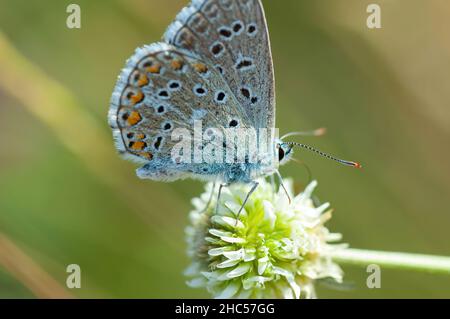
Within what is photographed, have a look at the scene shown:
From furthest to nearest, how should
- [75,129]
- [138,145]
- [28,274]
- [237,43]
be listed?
[75,129] → [28,274] → [138,145] → [237,43]

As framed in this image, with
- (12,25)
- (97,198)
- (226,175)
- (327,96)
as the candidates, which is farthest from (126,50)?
(226,175)

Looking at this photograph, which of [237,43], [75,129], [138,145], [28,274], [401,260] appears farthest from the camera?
[75,129]

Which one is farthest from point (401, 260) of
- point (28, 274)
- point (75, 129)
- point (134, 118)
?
point (75, 129)

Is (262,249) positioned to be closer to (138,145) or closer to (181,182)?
(138,145)

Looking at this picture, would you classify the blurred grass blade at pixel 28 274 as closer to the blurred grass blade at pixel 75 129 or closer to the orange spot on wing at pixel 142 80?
the blurred grass blade at pixel 75 129

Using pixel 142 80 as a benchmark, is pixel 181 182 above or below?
above

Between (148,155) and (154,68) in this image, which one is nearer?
(154,68)

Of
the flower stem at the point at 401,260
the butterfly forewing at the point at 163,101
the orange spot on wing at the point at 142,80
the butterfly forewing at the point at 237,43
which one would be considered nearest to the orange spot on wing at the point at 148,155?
the butterfly forewing at the point at 163,101
